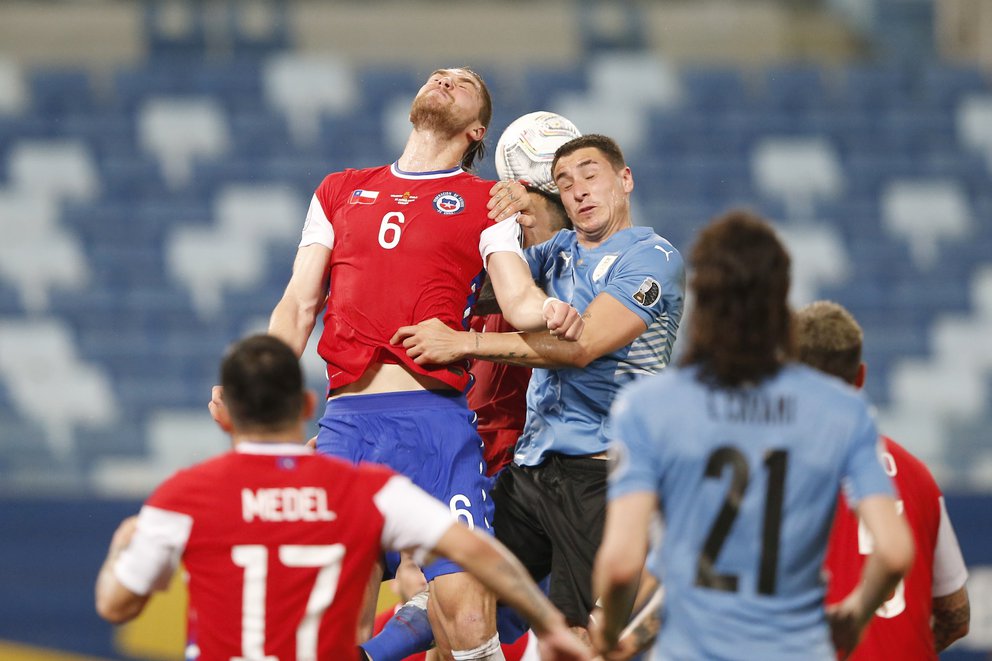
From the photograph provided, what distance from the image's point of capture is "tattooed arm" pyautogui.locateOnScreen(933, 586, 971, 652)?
14.0 feet

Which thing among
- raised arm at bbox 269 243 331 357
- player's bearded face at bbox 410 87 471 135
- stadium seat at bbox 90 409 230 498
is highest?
player's bearded face at bbox 410 87 471 135

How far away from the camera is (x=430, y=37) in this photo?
14977 millimetres

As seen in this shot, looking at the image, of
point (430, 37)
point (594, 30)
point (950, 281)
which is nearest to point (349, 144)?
point (430, 37)

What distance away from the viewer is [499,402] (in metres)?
5.62

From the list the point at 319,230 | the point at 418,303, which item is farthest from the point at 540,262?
the point at 319,230

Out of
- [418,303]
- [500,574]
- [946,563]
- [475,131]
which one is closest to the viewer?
[500,574]

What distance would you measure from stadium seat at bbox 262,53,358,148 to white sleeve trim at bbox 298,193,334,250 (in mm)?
8272

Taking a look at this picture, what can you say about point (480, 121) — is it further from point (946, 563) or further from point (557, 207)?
point (946, 563)

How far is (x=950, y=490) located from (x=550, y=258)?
15.2ft

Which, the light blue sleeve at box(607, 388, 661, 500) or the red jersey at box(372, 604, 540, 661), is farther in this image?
the red jersey at box(372, 604, 540, 661)

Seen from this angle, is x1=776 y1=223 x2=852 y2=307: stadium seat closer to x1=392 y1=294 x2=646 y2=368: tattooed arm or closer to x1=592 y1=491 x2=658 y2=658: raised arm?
x1=392 y1=294 x2=646 y2=368: tattooed arm

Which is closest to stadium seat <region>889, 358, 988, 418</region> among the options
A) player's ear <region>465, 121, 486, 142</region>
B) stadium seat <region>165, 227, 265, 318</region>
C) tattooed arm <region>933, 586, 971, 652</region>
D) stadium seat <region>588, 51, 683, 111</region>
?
stadium seat <region>588, 51, 683, 111</region>

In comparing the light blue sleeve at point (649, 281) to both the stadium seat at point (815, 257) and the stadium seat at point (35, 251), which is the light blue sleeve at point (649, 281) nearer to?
the stadium seat at point (815, 257)

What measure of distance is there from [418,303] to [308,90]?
9.18 metres
